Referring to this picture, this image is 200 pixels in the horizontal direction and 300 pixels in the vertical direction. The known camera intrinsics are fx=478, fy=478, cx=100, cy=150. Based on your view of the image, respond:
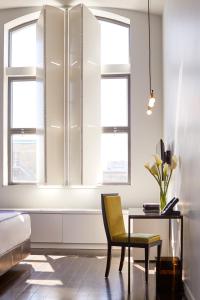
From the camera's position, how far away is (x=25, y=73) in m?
7.51

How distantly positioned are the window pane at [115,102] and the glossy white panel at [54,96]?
690 millimetres

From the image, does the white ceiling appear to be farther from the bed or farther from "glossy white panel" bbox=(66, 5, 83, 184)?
the bed

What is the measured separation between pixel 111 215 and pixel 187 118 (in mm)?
1661

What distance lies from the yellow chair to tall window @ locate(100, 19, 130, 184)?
5.85ft

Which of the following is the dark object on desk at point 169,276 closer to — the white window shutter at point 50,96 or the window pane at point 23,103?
the white window shutter at point 50,96

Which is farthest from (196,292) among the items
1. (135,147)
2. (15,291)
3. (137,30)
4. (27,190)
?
(137,30)

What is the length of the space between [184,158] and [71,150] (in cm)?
292

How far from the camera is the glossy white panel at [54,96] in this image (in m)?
7.20

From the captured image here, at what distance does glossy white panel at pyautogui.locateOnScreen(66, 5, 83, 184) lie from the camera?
7.14m

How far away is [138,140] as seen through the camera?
7219mm

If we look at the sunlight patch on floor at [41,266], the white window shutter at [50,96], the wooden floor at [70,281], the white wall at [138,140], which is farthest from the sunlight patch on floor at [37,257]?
the white window shutter at [50,96]

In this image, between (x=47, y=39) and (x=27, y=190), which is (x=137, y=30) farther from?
(x=27, y=190)

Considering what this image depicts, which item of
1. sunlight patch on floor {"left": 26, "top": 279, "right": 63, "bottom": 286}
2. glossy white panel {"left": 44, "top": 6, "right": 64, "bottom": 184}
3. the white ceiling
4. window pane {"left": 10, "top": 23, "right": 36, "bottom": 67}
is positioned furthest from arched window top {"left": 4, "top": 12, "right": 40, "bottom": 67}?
sunlight patch on floor {"left": 26, "top": 279, "right": 63, "bottom": 286}

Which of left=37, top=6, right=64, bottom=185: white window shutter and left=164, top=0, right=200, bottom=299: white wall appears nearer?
left=164, top=0, right=200, bottom=299: white wall
